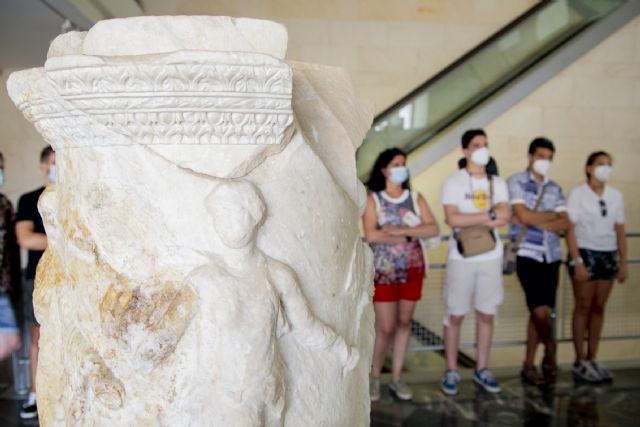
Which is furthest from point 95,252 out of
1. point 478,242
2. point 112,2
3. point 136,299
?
point 112,2

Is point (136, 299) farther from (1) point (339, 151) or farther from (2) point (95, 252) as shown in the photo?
(1) point (339, 151)

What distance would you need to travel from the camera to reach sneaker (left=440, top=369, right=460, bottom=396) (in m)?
3.97

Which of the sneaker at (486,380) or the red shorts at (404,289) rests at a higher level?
the red shorts at (404,289)

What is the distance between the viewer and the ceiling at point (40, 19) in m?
3.72

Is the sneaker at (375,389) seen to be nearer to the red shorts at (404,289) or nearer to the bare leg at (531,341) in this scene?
the red shorts at (404,289)

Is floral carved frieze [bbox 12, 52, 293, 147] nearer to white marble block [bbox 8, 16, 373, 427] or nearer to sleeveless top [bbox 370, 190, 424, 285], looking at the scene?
white marble block [bbox 8, 16, 373, 427]

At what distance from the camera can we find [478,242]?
3.79 m

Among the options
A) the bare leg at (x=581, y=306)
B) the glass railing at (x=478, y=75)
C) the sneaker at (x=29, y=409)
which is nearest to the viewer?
the sneaker at (x=29, y=409)

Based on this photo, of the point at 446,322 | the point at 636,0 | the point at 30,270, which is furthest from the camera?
the point at 636,0

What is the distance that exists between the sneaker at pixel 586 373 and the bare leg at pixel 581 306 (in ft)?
0.38

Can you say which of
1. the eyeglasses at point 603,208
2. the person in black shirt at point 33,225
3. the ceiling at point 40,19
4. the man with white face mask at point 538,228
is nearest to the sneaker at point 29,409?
the person in black shirt at point 33,225

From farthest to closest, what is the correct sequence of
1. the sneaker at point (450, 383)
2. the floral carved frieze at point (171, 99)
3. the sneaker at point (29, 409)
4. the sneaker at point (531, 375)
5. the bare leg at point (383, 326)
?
1. the sneaker at point (531, 375)
2. the sneaker at point (450, 383)
3. the bare leg at point (383, 326)
4. the sneaker at point (29, 409)
5. the floral carved frieze at point (171, 99)

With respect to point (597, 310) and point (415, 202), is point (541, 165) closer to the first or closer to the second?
point (415, 202)

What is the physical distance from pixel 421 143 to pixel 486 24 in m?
1.89
